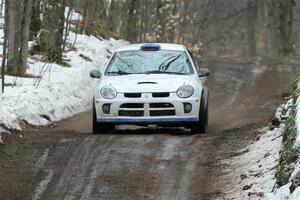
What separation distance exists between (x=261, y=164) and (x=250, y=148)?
1.27 metres

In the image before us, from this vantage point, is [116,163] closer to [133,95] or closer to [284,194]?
[133,95]

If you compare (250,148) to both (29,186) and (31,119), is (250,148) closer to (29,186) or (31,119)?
(29,186)

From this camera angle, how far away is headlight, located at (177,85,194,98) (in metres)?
11.8

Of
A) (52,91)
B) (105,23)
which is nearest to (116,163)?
(52,91)

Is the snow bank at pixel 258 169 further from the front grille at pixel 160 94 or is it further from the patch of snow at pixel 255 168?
the front grille at pixel 160 94

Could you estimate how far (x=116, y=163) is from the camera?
943cm

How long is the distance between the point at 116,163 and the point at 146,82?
279 cm

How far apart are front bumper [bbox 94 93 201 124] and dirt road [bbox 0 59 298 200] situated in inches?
11.6

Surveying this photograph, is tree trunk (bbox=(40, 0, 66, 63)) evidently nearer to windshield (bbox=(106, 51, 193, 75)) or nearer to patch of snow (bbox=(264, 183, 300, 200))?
windshield (bbox=(106, 51, 193, 75))

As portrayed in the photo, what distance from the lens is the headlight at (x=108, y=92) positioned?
11797mm

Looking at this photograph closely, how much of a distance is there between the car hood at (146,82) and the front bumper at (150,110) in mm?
124

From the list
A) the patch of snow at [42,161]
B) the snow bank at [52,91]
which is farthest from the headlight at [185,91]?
the snow bank at [52,91]

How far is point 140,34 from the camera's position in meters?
30.8

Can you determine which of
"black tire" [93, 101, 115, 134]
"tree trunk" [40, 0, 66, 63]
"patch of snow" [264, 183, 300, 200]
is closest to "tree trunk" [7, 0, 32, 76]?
"tree trunk" [40, 0, 66, 63]
